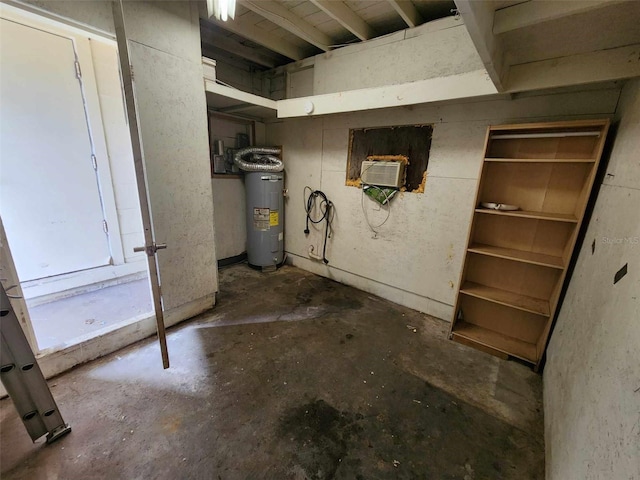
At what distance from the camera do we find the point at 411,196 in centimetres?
271

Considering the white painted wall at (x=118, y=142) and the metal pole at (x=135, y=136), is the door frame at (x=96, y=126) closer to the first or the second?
the white painted wall at (x=118, y=142)

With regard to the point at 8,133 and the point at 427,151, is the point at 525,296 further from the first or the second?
the point at 8,133

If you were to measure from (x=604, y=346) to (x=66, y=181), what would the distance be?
4.25m

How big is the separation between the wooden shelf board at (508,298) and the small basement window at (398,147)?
1.05 metres

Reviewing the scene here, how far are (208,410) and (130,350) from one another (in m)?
0.98

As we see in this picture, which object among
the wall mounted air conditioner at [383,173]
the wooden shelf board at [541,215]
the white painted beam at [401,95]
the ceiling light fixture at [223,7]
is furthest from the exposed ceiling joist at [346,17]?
the wooden shelf board at [541,215]

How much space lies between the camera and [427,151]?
2.55 metres

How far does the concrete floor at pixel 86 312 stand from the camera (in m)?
2.14

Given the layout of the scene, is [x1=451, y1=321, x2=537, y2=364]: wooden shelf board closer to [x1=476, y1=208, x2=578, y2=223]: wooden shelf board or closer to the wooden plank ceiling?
[x1=476, y1=208, x2=578, y2=223]: wooden shelf board

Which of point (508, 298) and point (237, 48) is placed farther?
point (237, 48)

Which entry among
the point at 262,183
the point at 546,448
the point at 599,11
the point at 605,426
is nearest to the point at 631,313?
the point at 605,426

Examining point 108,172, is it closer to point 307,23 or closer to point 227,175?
point 227,175

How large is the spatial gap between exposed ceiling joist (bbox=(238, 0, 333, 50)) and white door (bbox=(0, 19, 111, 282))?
198cm

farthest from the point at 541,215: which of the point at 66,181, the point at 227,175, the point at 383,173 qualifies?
the point at 66,181
